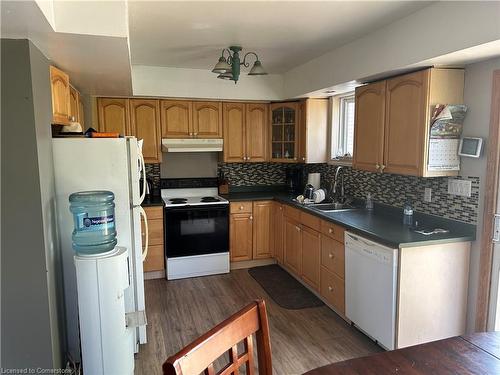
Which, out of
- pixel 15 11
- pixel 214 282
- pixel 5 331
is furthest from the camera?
pixel 214 282

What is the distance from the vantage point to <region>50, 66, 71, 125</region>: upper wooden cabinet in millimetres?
2304

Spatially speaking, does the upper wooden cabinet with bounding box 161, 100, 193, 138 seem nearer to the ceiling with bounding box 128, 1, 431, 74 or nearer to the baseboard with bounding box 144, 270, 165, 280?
the ceiling with bounding box 128, 1, 431, 74

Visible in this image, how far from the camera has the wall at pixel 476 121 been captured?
2.31 m

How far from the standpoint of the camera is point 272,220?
14.4ft

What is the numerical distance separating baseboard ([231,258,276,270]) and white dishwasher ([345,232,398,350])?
1693 millimetres

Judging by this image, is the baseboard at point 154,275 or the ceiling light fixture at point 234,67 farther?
the baseboard at point 154,275

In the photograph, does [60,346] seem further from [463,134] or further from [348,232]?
[463,134]

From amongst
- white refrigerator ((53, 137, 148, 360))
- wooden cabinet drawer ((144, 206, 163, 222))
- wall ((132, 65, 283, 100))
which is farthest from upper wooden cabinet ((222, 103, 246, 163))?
white refrigerator ((53, 137, 148, 360))

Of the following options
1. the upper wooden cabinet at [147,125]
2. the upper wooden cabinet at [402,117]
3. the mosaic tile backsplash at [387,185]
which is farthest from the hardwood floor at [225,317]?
the upper wooden cabinet at [147,125]

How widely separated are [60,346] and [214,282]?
194 cm

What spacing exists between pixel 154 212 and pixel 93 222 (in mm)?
1772

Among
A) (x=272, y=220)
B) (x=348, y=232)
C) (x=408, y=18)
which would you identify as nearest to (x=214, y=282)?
(x=272, y=220)

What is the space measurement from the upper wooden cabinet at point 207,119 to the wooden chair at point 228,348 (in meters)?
3.35

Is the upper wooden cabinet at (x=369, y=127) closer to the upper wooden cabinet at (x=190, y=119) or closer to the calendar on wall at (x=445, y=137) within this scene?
the calendar on wall at (x=445, y=137)
